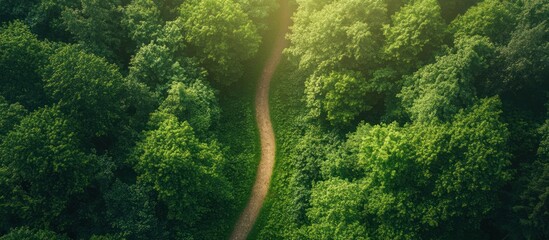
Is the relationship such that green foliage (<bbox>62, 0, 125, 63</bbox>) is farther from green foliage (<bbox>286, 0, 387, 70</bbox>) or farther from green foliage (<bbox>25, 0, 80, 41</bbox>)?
green foliage (<bbox>286, 0, 387, 70</bbox>)

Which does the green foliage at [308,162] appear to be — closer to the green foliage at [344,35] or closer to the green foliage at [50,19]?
the green foliage at [344,35]

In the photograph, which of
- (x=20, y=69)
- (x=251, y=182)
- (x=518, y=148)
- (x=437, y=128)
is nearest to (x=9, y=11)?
(x=20, y=69)

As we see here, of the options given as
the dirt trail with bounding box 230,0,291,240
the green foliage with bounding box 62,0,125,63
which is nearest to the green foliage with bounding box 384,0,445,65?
the dirt trail with bounding box 230,0,291,240

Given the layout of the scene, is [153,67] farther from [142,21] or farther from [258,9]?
[258,9]

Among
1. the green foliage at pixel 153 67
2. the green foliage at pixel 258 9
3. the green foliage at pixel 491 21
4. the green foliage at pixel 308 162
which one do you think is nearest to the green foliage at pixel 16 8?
the green foliage at pixel 153 67

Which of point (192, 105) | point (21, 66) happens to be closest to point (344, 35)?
point (192, 105)

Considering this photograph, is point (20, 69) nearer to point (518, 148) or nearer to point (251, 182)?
point (251, 182)
